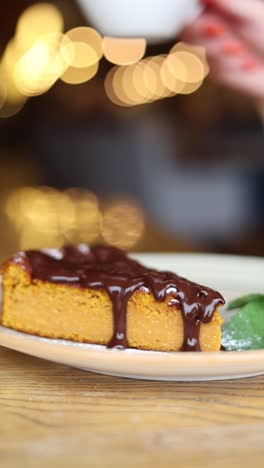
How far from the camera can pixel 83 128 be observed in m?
7.99

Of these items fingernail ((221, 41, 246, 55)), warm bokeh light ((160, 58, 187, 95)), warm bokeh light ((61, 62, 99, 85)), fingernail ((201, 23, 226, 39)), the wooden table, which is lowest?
the wooden table

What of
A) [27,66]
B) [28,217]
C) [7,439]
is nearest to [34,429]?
[7,439]

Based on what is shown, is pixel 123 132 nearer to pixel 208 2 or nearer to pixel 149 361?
pixel 208 2

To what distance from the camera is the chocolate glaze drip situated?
1018 millimetres

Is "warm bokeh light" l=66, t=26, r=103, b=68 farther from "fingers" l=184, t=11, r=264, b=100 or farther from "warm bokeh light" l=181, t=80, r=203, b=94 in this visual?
"fingers" l=184, t=11, r=264, b=100

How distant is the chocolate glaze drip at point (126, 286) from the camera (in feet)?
3.34

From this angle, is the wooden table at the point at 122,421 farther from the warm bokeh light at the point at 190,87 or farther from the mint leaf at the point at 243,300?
the warm bokeh light at the point at 190,87

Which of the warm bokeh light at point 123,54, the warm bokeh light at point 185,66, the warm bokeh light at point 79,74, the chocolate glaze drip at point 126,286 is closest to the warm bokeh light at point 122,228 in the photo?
the chocolate glaze drip at point 126,286

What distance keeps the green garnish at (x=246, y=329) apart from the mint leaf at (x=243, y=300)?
0.06 feet

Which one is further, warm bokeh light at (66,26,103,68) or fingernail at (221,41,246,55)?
Answer: warm bokeh light at (66,26,103,68)

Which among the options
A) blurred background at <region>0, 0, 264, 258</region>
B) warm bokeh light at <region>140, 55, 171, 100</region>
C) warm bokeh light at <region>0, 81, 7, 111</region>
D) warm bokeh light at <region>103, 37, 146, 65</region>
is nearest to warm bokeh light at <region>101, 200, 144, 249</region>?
blurred background at <region>0, 0, 264, 258</region>

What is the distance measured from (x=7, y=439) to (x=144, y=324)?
30 cm

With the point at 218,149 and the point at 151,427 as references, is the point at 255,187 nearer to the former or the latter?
the point at 218,149

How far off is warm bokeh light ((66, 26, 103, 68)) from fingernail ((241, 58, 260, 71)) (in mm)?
5562
